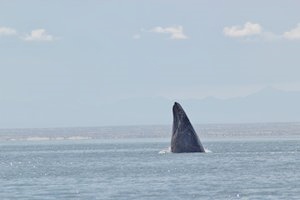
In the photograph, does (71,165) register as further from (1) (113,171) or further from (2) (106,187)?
(2) (106,187)

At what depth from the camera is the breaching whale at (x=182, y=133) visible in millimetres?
132625

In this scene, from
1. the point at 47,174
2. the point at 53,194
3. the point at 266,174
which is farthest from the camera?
the point at 47,174

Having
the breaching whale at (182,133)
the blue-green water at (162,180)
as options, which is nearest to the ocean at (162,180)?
the blue-green water at (162,180)

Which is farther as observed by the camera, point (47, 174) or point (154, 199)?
point (47, 174)

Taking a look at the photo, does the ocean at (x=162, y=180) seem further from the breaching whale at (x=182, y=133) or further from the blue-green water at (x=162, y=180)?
the breaching whale at (x=182, y=133)

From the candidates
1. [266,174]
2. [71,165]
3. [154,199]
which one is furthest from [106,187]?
[71,165]

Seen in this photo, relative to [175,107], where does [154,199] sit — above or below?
below

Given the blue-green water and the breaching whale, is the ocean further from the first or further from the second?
the breaching whale

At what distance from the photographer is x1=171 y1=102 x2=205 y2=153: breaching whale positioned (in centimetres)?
13262

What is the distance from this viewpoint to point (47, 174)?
354ft

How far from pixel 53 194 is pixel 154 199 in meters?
8.67

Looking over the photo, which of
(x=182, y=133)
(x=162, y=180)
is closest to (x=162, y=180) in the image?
(x=162, y=180)

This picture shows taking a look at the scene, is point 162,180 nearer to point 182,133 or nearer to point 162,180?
point 162,180

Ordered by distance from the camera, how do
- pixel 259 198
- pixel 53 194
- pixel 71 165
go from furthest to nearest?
pixel 71 165 → pixel 53 194 → pixel 259 198
